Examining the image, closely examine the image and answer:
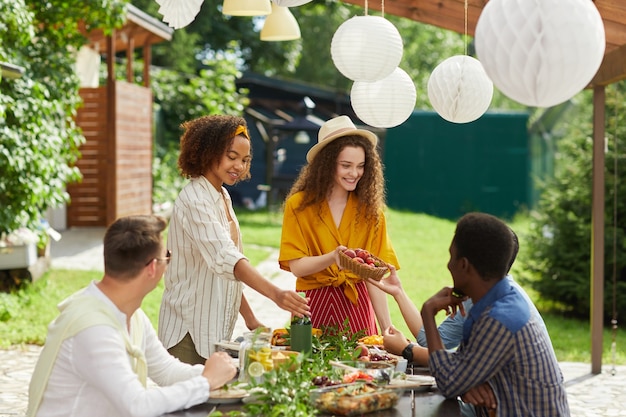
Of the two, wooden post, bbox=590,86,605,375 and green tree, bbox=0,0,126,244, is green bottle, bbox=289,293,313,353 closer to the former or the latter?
wooden post, bbox=590,86,605,375

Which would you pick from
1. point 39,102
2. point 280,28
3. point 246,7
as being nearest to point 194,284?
point 246,7

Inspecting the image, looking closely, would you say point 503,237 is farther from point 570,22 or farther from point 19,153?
point 19,153

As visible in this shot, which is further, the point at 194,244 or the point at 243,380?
the point at 194,244

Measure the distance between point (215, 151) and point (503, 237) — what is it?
4.47 ft

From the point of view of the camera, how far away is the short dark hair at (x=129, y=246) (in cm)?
292

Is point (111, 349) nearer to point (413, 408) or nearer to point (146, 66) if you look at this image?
point (413, 408)

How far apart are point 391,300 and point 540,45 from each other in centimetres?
800

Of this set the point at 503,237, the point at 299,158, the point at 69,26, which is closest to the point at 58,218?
the point at 69,26

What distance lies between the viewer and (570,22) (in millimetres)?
3100

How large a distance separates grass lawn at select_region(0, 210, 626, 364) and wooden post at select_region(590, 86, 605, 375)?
34.2 inches

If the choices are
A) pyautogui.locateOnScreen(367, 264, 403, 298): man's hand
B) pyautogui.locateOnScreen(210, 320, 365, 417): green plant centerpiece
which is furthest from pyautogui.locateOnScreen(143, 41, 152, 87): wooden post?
pyautogui.locateOnScreen(210, 320, 365, 417): green plant centerpiece

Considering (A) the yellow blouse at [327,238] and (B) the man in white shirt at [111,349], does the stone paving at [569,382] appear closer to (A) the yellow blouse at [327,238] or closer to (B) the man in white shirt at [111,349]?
(A) the yellow blouse at [327,238]

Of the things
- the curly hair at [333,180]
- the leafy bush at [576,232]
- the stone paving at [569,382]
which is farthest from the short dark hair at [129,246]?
the leafy bush at [576,232]

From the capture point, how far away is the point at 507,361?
3131 millimetres
